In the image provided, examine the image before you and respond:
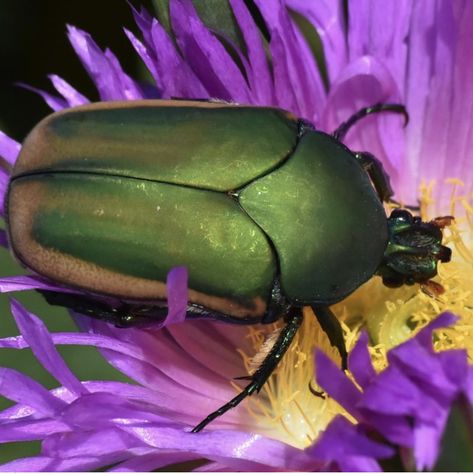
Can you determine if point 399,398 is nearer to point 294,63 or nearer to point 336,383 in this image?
point 336,383

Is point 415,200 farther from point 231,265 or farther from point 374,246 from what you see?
point 231,265

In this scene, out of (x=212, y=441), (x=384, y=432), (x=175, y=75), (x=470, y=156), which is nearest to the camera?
(x=384, y=432)

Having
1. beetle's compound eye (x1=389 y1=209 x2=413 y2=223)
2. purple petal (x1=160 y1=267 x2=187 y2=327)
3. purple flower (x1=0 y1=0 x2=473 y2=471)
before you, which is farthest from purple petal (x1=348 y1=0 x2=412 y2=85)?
purple petal (x1=160 y1=267 x2=187 y2=327)

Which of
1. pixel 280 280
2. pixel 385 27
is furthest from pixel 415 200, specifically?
pixel 280 280

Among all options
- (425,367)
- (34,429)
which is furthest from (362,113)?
(34,429)

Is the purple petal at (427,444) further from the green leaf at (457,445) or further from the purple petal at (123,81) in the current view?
the purple petal at (123,81)

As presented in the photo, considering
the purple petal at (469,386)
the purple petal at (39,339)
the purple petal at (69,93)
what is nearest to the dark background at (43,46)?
the purple petal at (69,93)
